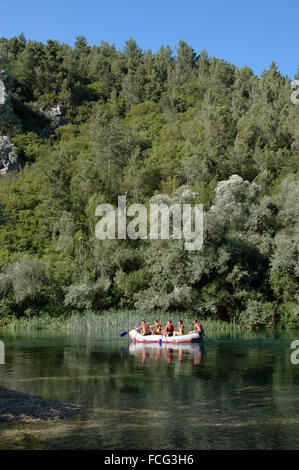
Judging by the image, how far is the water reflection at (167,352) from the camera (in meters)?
25.0

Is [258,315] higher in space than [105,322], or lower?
higher

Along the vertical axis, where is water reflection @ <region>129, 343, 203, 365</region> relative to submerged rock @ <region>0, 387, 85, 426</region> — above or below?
below

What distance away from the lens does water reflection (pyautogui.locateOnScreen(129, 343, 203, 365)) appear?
982 inches

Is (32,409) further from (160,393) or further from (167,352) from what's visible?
(167,352)

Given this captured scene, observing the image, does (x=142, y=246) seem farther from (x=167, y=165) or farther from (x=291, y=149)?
(x=291, y=149)

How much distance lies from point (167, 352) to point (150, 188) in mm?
37787

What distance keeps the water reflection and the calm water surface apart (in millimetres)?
55

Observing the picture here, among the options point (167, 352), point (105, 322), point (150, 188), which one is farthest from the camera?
point (150, 188)

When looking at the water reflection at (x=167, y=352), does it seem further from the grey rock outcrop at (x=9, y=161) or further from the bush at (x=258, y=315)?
the grey rock outcrop at (x=9, y=161)

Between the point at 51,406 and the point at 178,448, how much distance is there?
4169 mm

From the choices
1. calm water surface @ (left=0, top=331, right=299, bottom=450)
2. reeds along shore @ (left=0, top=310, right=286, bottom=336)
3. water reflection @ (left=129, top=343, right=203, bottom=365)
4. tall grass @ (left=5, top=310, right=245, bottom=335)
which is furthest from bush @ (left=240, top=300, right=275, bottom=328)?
water reflection @ (left=129, top=343, right=203, bottom=365)

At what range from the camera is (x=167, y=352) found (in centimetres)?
2798

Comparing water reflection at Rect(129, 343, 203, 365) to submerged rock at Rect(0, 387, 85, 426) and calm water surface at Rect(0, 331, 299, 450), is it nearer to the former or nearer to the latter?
calm water surface at Rect(0, 331, 299, 450)

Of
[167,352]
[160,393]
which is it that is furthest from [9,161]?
[160,393]
